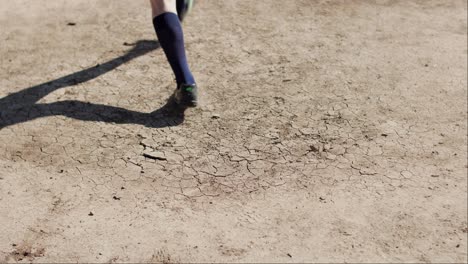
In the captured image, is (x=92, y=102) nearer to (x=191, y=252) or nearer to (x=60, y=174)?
(x=60, y=174)

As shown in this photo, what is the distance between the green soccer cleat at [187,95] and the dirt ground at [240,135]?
8 cm

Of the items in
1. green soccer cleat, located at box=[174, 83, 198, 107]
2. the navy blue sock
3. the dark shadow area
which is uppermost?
the navy blue sock

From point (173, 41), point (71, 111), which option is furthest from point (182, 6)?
point (71, 111)

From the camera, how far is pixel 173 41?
3.73m

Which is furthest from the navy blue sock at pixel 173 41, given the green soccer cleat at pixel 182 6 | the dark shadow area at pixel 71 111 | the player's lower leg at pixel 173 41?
the green soccer cleat at pixel 182 6

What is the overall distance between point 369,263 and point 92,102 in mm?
1976

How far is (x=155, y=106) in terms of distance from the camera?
3.92m

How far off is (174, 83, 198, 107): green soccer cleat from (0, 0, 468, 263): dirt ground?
80 mm

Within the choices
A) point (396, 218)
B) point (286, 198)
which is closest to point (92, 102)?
point (286, 198)

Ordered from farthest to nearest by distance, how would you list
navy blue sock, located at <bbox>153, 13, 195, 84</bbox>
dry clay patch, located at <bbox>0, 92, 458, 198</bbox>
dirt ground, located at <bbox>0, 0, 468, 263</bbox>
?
navy blue sock, located at <bbox>153, 13, 195, 84</bbox>
dry clay patch, located at <bbox>0, 92, 458, 198</bbox>
dirt ground, located at <bbox>0, 0, 468, 263</bbox>

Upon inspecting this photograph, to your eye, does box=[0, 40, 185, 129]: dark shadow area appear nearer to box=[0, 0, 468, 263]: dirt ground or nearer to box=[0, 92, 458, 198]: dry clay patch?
box=[0, 0, 468, 263]: dirt ground

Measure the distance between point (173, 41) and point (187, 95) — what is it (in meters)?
0.32

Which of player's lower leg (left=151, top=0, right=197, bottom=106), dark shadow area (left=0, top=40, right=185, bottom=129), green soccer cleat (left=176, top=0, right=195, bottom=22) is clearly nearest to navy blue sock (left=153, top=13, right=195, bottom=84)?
player's lower leg (left=151, top=0, right=197, bottom=106)

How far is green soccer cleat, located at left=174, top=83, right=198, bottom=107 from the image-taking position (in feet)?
12.2
